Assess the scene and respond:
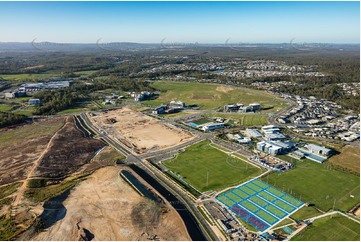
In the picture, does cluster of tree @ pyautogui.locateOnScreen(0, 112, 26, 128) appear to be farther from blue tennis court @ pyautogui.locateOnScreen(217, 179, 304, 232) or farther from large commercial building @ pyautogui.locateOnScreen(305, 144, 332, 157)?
large commercial building @ pyautogui.locateOnScreen(305, 144, 332, 157)

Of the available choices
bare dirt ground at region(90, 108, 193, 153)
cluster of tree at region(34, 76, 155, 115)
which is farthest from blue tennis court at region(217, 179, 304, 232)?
cluster of tree at region(34, 76, 155, 115)

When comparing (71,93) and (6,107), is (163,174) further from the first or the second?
(71,93)

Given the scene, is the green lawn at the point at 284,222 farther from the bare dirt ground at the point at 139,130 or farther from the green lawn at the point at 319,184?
the bare dirt ground at the point at 139,130

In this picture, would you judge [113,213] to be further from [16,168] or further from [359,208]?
[359,208]

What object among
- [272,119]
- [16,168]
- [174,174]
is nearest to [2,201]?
[16,168]

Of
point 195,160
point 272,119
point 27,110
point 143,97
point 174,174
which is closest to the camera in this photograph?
point 174,174

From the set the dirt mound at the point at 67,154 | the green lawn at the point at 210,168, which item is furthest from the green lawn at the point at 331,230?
the dirt mound at the point at 67,154
